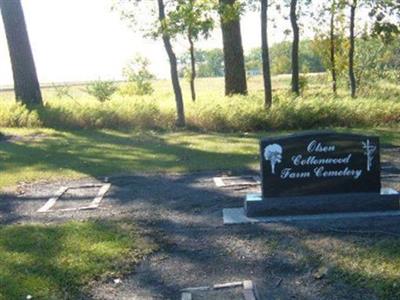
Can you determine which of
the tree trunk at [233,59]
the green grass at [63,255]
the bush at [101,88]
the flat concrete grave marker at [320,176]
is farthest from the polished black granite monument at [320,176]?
the bush at [101,88]

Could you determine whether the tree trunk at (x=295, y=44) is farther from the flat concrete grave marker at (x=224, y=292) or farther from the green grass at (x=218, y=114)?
the flat concrete grave marker at (x=224, y=292)

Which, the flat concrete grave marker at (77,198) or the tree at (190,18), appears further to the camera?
the tree at (190,18)

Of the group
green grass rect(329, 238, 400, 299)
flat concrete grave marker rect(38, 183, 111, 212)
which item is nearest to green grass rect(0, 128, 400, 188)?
flat concrete grave marker rect(38, 183, 111, 212)

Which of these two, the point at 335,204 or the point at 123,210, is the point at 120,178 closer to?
the point at 123,210

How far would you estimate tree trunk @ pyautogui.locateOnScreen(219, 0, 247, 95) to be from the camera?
21.6 meters

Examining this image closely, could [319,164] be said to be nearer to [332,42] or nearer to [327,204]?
[327,204]

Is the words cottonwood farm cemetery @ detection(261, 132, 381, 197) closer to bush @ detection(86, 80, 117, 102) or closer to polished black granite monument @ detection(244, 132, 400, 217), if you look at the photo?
polished black granite monument @ detection(244, 132, 400, 217)

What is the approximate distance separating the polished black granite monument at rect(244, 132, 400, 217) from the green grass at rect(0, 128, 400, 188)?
3680 mm

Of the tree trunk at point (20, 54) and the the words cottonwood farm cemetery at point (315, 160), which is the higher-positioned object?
the tree trunk at point (20, 54)

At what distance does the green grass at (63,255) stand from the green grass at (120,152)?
3652 mm

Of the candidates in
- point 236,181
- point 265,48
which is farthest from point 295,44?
point 236,181

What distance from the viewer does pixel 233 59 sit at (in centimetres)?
2172

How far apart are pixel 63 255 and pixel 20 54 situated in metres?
15.8

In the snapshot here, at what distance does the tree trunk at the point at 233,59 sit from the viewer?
21.6 meters
